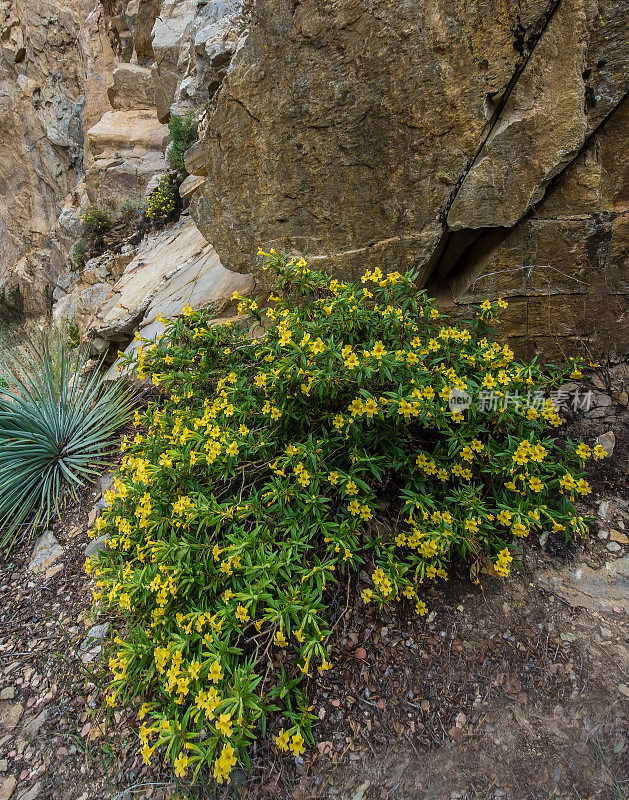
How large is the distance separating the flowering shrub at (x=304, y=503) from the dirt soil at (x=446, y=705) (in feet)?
0.49

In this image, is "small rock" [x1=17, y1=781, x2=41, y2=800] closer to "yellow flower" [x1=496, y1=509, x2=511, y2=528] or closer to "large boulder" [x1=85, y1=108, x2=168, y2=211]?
"yellow flower" [x1=496, y1=509, x2=511, y2=528]

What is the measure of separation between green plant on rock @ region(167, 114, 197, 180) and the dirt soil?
22.0 ft

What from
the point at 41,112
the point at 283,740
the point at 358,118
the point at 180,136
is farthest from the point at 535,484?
the point at 41,112

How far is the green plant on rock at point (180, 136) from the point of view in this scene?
668 centimetres

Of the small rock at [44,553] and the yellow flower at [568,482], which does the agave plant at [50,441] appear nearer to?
the small rock at [44,553]

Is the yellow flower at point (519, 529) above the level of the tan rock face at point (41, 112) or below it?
below

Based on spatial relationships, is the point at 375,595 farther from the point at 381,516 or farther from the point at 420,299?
the point at 420,299

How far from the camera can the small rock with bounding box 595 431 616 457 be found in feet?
8.93

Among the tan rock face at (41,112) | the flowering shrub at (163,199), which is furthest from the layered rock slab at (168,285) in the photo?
the tan rock face at (41,112)

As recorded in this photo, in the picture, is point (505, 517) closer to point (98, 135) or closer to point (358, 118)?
point (358, 118)

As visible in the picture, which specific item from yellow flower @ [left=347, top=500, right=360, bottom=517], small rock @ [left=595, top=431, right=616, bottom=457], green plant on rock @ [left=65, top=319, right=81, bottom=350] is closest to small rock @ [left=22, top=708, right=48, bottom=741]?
yellow flower @ [left=347, top=500, right=360, bottom=517]

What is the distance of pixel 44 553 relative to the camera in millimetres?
3504

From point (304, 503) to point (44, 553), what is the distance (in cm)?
246

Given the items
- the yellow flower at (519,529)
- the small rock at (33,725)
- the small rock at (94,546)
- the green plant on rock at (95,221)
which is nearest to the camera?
the yellow flower at (519,529)
